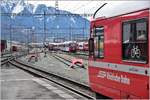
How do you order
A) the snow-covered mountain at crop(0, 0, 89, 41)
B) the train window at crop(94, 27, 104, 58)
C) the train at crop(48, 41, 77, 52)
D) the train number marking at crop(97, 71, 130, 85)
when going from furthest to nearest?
1. the train at crop(48, 41, 77, 52)
2. the snow-covered mountain at crop(0, 0, 89, 41)
3. the train window at crop(94, 27, 104, 58)
4. the train number marking at crop(97, 71, 130, 85)

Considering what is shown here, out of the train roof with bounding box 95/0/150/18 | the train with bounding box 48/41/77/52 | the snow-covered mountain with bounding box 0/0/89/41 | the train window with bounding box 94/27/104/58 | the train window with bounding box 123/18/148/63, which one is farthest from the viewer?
the train with bounding box 48/41/77/52

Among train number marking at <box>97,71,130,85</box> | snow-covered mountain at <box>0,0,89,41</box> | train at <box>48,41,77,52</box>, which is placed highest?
snow-covered mountain at <box>0,0,89,41</box>

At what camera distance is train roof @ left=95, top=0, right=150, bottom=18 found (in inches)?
383

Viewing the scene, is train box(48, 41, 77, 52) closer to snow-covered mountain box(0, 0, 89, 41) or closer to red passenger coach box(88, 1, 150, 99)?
snow-covered mountain box(0, 0, 89, 41)

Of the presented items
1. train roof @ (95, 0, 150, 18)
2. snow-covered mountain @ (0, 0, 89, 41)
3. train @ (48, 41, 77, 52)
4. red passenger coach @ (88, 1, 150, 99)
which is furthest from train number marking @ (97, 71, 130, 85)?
train @ (48, 41, 77, 52)

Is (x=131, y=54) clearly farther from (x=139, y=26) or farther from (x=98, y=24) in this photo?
(x=98, y=24)

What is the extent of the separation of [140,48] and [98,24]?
2908 mm

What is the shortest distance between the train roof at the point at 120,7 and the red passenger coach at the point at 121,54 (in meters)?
0.07

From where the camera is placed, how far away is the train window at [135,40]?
9.48 m

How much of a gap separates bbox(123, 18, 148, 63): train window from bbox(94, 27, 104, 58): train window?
1.69m

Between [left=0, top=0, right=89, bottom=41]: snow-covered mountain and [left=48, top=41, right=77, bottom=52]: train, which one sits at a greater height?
[left=0, top=0, right=89, bottom=41]: snow-covered mountain

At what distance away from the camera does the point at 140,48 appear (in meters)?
9.73

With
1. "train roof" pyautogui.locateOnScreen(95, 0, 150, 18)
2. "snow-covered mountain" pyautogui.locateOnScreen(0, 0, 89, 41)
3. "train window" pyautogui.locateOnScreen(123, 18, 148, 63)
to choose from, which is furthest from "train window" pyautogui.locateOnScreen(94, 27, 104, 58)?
"snow-covered mountain" pyautogui.locateOnScreen(0, 0, 89, 41)

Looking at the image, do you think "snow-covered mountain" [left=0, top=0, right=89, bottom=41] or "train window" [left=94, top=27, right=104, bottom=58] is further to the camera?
"snow-covered mountain" [left=0, top=0, right=89, bottom=41]
